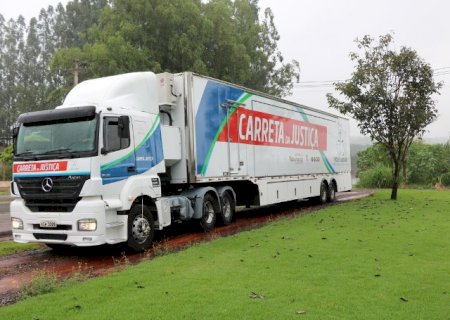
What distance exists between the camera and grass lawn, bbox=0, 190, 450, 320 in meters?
5.00

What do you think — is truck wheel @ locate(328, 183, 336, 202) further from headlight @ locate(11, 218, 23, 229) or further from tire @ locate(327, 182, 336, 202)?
headlight @ locate(11, 218, 23, 229)

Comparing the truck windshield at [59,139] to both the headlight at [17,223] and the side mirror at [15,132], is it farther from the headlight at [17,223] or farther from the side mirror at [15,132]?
the headlight at [17,223]

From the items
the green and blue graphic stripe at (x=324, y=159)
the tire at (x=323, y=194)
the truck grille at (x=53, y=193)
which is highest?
the green and blue graphic stripe at (x=324, y=159)

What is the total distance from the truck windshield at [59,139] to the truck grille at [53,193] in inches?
17.8

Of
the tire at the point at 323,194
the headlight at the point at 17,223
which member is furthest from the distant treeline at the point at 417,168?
the headlight at the point at 17,223

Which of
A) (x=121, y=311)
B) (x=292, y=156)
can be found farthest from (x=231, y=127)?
(x=121, y=311)

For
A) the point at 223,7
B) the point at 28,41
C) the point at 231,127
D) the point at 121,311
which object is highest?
the point at 28,41

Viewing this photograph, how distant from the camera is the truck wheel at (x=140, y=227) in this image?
9219 mm

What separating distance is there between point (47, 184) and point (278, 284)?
4758 millimetres

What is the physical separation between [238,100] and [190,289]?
26.9 ft

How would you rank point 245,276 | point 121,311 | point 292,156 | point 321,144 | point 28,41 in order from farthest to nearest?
point 28,41 → point 321,144 → point 292,156 → point 245,276 → point 121,311

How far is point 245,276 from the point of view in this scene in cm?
642

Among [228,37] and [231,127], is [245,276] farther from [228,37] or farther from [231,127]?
[228,37]

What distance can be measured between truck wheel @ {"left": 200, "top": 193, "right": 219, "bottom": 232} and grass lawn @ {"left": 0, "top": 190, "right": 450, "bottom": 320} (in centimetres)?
242
